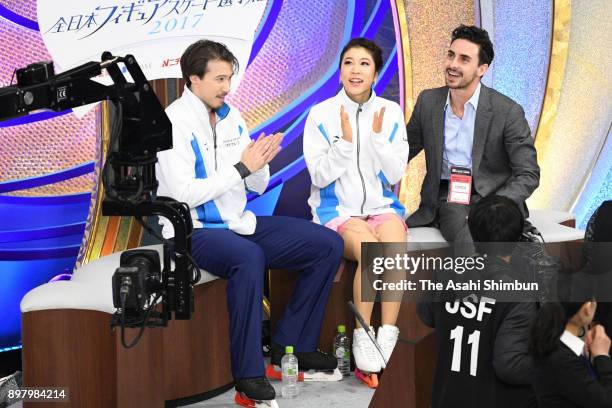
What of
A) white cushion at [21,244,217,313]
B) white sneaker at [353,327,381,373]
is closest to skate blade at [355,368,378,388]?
white sneaker at [353,327,381,373]

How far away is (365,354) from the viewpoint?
4555 millimetres

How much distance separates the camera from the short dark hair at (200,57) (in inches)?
177

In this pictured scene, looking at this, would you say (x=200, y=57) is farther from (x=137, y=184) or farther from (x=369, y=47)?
(x=137, y=184)

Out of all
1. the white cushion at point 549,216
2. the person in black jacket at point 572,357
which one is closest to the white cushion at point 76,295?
the person in black jacket at point 572,357

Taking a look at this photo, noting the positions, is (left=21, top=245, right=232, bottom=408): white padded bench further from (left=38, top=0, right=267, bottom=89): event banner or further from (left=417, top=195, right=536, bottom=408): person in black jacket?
(left=417, top=195, right=536, bottom=408): person in black jacket

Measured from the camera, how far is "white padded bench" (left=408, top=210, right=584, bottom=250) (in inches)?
193

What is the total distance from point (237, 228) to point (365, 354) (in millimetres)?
716

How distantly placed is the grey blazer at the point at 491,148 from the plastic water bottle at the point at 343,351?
0.68 m

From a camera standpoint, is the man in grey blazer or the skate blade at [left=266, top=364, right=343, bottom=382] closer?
the skate blade at [left=266, top=364, right=343, bottom=382]

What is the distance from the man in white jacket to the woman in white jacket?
0.78 ft

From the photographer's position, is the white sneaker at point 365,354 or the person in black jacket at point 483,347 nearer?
the person in black jacket at point 483,347

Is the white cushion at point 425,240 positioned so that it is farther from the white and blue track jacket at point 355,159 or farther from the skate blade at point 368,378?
the skate blade at point 368,378

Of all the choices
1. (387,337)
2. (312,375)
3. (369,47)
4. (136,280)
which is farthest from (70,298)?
(369,47)

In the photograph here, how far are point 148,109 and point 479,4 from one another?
2643 mm
